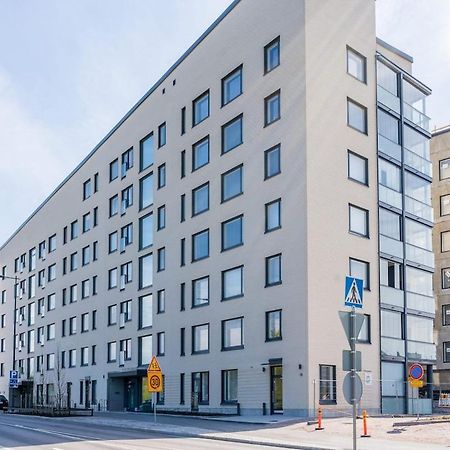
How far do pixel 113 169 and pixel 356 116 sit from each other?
87.3ft

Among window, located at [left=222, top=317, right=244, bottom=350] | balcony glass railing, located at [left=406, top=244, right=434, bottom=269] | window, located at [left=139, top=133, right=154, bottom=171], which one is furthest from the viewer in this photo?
window, located at [left=139, top=133, right=154, bottom=171]

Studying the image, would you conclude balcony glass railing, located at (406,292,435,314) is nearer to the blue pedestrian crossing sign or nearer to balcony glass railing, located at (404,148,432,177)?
balcony glass railing, located at (404,148,432,177)

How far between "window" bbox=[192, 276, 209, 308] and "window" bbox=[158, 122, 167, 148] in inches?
449

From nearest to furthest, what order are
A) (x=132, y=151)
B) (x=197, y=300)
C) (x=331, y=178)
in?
(x=331, y=178)
(x=197, y=300)
(x=132, y=151)

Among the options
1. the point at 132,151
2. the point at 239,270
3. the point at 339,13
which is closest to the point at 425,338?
the point at 239,270

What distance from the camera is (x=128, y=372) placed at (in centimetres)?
5528

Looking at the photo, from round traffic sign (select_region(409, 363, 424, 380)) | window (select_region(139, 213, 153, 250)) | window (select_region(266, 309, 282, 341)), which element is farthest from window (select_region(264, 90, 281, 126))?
round traffic sign (select_region(409, 363, 424, 380))

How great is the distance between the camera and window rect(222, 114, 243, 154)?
44.8 m

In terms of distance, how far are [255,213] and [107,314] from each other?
77.8ft

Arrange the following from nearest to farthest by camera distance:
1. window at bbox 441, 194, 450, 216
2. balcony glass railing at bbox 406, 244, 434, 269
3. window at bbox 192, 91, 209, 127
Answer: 1. balcony glass railing at bbox 406, 244, 434, 269
2. window at bbox 192, 91, 209, 127
3. window at bbox 441, 194, 450, 216

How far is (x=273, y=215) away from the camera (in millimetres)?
40938

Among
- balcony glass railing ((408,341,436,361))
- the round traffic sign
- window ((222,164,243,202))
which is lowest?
the round traffic sign

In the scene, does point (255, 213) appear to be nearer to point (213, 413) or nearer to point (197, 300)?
point (197, 300)

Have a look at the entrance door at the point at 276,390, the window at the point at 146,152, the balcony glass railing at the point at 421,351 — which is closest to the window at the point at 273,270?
the entrance door at the point at 276,390
